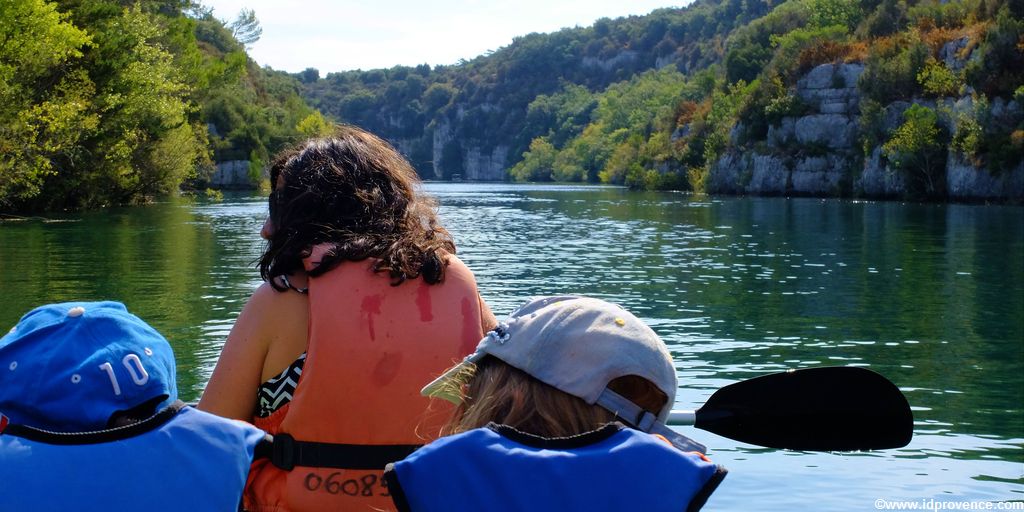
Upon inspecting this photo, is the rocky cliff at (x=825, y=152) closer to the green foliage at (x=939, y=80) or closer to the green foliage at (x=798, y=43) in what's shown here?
the green foliage at (x=939, y=80)

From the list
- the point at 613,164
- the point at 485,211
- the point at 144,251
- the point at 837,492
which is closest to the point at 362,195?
the point at 837,492

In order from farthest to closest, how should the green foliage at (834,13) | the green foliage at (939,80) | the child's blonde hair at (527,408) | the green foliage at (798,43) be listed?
the green foliage at (834,13) → the green foliage at (798,43) → the green foliage at (939,80) → the child's blonde hair at (527,408)

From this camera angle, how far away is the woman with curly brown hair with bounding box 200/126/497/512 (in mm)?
3383

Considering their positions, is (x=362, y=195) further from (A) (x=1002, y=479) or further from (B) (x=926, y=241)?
(B) (x=926, y=241)

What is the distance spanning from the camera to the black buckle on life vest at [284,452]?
3.37 m

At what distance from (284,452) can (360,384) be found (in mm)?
293

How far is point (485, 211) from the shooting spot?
53.9 metres

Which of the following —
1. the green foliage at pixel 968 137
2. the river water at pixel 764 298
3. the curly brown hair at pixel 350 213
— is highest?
the green foliage at pixel 968 137

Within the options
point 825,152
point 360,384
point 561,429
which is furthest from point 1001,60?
point 561,429

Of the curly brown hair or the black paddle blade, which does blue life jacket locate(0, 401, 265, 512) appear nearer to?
the curly brown hair

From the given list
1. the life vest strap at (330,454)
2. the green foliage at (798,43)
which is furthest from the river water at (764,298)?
the green foliage at (798,43)

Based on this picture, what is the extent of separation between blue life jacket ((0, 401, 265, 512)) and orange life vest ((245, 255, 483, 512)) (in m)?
0.80

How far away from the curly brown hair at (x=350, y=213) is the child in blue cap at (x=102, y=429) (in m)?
0.79

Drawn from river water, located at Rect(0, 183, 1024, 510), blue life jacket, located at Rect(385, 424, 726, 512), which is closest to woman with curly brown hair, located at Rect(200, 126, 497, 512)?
blue life jacket, located at Rect(385, 424, 726, 512)
